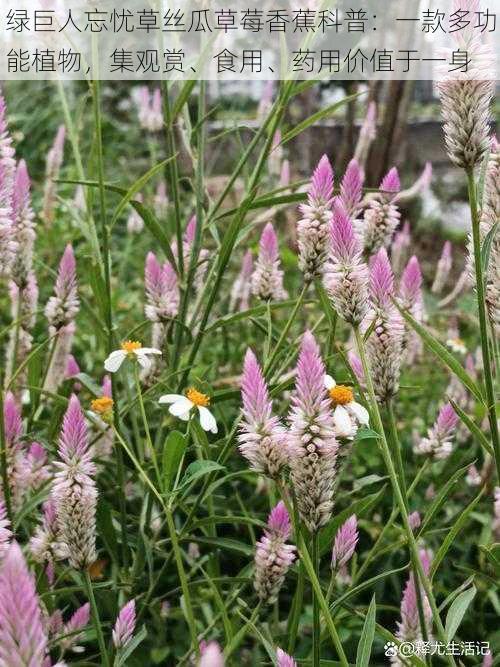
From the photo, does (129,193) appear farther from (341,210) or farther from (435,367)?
(435,367)

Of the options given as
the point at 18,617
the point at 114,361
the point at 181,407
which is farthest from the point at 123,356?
the point at 18,617

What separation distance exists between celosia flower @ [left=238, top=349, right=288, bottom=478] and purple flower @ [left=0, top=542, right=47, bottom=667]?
441 mm

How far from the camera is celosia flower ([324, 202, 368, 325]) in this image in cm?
107

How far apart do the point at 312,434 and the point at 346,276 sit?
0.27 meters

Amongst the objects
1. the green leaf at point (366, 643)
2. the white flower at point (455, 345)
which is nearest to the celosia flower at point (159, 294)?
the green leaf at point (366, 643)

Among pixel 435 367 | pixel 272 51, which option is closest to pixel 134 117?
pixel 272 51

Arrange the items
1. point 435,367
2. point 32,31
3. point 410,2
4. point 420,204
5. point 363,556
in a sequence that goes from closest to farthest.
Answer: point 32,31, point 363,556, point 435,367, point 410,2, point 420,204

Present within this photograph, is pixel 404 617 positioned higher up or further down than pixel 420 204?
further down

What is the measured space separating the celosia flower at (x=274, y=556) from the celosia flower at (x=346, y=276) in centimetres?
28

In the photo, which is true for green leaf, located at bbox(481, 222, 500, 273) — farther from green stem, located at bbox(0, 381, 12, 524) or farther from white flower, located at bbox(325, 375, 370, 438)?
green stem, located at bbox(0, 381, 12, 524)

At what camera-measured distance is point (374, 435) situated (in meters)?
1.00

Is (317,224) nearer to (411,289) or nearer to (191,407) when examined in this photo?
(411,289)

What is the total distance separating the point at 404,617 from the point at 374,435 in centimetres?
34

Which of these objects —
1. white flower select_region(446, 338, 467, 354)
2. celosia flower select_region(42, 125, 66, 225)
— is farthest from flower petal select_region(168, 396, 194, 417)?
white flower select_region(446, 338, 467, 354)
